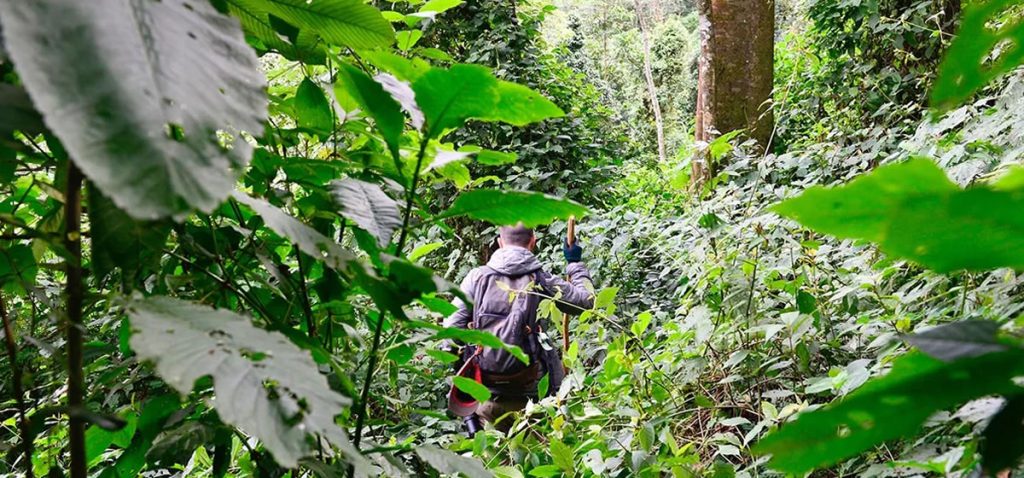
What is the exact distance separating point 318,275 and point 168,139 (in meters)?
0.78

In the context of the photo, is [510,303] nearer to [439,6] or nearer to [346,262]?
[439,6]

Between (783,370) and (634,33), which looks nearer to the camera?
(783,370)

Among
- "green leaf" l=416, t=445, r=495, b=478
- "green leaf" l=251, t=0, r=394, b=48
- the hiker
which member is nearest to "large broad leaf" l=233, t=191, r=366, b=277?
"green leaf" l=251, t=0, r=394, b=48

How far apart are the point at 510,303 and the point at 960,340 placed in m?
3.24

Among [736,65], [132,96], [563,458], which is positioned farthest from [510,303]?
[132,96]

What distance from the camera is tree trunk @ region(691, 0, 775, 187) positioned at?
17.2 feet

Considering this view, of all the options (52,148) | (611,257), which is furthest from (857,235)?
(611,257)

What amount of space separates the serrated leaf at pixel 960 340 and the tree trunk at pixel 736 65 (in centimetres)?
509

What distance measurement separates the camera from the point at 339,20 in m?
0.77

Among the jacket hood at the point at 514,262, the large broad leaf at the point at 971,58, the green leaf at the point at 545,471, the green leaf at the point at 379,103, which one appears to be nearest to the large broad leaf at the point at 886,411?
the large broad leaf at the point at 971,58

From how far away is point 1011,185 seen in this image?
29 centimetres

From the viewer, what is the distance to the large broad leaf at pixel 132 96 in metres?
0.33

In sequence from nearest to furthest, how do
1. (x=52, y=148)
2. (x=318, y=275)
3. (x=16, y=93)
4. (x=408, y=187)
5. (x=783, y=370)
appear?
(x=16, y=93), (x=52, y=148), (x=408, y=187), (x=318, y=275), (x=783, y=370)

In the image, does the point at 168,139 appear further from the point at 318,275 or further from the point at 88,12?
the point at 318,275
